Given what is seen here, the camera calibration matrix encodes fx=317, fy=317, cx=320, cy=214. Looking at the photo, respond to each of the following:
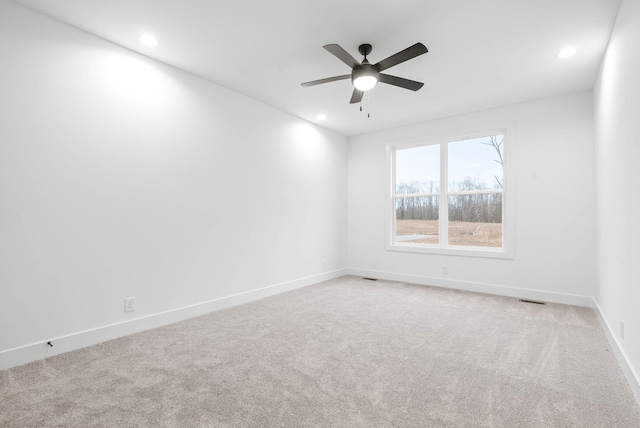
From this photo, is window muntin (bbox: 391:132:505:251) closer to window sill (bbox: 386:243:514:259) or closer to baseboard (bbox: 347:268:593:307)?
window sill (bbox: 386:243:514:259)

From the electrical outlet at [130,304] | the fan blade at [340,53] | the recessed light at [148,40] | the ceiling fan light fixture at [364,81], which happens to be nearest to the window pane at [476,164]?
the ceiling fan light fixture at [364,81]

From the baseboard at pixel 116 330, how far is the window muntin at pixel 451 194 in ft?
8.46

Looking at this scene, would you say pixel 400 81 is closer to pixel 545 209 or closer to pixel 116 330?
pixel 545 209

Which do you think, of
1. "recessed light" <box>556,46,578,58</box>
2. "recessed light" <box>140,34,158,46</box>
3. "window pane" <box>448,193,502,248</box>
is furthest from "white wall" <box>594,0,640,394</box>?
"recessed light" <box>140,34,158,46</box>

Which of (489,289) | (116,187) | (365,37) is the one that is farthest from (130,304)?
(489,289)

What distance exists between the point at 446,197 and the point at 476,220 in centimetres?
57

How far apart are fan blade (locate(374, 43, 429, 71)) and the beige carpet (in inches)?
91.7

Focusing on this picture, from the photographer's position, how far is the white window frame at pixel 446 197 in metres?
4.38

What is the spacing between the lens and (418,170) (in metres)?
5.41

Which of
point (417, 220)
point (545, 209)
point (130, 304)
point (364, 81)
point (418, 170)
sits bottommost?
point (130, 304)

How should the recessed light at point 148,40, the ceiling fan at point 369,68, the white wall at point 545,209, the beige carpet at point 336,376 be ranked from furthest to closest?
the white wall at point 545,209 → the recessed light at point 148,40 → the ceiling fan at point 369,68 → the beige carpet at point 336,376

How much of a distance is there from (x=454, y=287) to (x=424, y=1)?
12.6 ft

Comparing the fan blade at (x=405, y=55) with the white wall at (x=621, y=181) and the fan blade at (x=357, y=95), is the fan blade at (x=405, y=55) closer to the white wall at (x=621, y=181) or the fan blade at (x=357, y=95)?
the fan blade at (x=357, y=95)

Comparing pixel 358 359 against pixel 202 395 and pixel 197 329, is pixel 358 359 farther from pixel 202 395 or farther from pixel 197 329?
pixel 197 329
